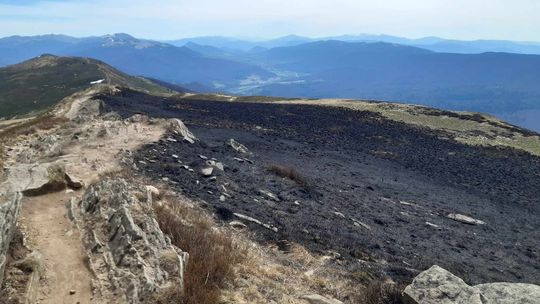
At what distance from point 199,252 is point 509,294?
25.3 ft

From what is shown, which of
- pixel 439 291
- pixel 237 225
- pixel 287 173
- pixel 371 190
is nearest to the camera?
pixel 439 291

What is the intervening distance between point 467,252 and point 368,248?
17.0 ft

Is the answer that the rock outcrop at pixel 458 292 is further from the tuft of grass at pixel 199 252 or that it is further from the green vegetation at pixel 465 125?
the green vegetation at pixel 465 125

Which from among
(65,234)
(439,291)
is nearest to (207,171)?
(65,234)

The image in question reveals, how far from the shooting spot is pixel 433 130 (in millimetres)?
51250

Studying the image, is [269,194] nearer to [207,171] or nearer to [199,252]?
[207,171]

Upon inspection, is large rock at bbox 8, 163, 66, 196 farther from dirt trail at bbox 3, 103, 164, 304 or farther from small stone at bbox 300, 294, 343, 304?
small stone at bbox 300, 294, 343, 304

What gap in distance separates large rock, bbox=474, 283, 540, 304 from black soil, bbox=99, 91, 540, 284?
2832 mm

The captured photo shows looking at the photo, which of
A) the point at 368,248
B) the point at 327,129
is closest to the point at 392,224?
the point at 368,248

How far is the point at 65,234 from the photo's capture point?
12.4m

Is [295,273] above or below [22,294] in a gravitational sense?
below

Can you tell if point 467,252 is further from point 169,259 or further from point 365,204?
point 169,259

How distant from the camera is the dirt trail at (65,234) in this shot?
9.74 metres

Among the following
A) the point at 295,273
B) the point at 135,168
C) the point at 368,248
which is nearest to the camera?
the point at 295,273
